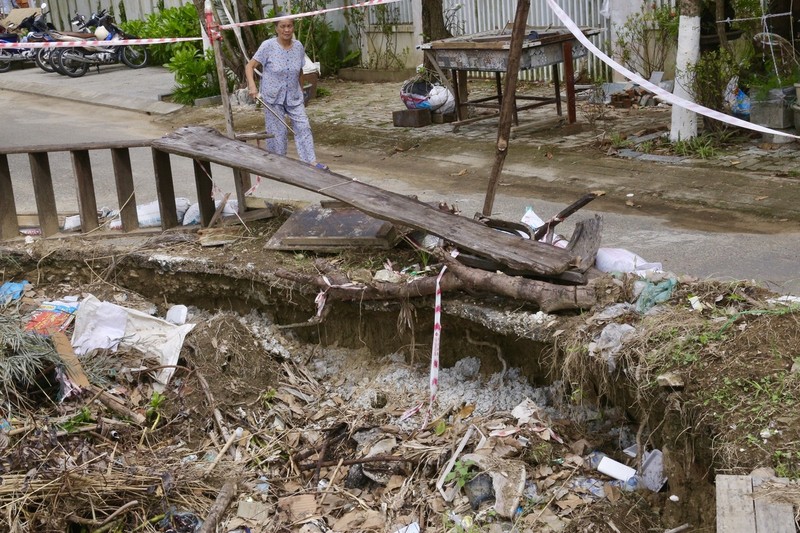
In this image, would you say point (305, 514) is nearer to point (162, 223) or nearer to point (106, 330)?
point (106, 330)

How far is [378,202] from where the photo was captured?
5.77 meters

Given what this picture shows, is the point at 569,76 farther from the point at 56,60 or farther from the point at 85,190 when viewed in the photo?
the point at 56,60

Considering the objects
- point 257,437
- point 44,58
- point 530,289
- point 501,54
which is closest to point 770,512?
point 530,289

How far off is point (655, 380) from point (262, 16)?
1332 cm

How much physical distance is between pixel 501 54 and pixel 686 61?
2.11m

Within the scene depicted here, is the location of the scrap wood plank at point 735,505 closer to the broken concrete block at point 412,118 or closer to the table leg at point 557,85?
the table leg at point 557,85

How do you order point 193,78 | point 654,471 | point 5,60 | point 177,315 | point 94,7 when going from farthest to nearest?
point 94,7 → point 5,60 → point 193,78 → point 177,315 → point 654,471

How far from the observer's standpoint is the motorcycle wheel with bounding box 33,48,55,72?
Result: 1900cm

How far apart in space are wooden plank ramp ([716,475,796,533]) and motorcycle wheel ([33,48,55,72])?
1817 centimetres

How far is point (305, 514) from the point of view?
4746mm

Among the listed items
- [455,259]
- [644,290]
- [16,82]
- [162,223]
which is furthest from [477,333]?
[16,82]

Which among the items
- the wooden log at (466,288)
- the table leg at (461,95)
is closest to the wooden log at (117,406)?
the wooden log at (466,288)

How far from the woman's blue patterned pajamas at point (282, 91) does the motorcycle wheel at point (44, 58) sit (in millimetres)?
11605

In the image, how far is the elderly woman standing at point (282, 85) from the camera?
8812 millimetres
